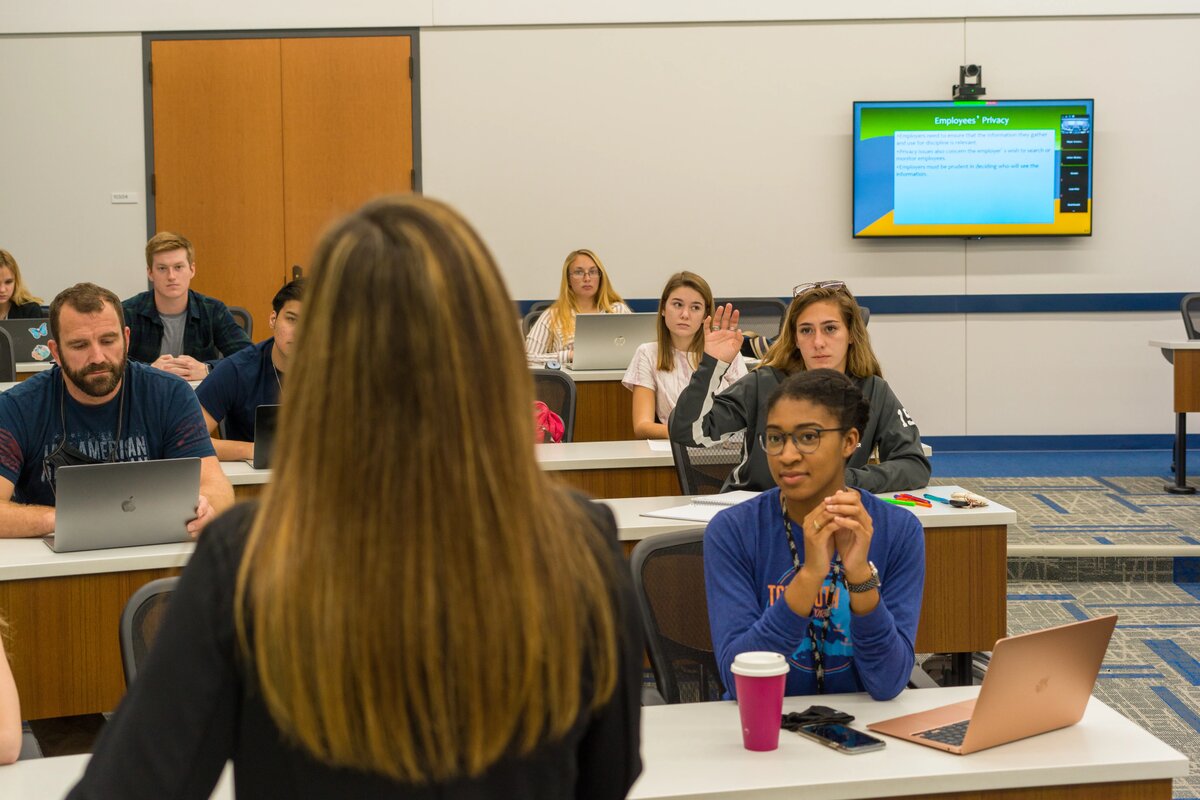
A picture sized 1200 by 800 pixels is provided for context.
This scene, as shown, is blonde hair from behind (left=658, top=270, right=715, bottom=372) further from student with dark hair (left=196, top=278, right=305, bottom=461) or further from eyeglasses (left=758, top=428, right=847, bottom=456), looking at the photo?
eyeglasses (left=758, top=428, right=847, bottom=456)

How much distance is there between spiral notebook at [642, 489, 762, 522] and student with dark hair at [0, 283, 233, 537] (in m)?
1.14

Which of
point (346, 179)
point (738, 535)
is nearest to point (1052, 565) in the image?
point (738, 535)

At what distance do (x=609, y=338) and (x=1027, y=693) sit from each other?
4210 millimetres

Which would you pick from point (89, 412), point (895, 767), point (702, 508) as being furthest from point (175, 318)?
point (895, 767)

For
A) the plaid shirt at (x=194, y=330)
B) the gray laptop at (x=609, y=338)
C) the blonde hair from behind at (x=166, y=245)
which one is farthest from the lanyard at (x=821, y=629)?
the blonde hair from behind at (x=166, y=245)

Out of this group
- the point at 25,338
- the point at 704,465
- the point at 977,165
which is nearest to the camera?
the point at 704,465

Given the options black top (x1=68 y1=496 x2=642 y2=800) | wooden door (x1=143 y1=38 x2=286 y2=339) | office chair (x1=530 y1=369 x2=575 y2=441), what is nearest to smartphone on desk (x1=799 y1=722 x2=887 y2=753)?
black top (x1=68 y1=496 x2=642 y2=800)

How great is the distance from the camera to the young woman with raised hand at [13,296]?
709 cm

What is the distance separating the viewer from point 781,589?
225 cm

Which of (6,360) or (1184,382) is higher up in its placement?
(6,360)

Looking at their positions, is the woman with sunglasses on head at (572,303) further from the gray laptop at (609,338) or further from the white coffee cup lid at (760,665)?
the white coffee cup lid at (760,665)

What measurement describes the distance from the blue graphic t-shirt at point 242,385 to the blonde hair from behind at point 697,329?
156cm

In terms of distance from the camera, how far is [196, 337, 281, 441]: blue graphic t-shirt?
4.46 m

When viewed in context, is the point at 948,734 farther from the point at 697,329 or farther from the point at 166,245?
the point at 166,245
